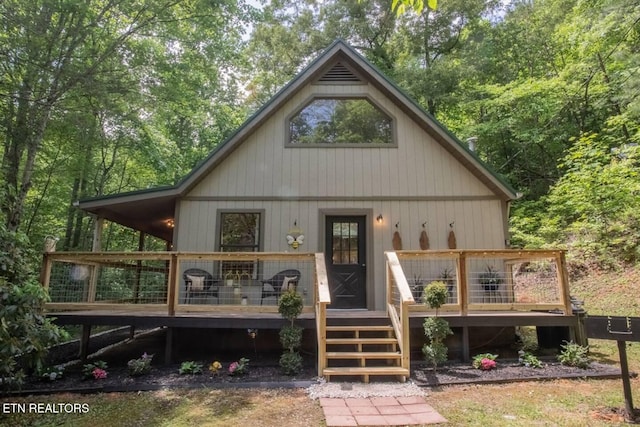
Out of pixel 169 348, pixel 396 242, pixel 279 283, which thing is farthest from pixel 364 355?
pixel 169 348

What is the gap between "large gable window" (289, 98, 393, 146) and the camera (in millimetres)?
8516

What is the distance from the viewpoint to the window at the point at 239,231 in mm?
8023

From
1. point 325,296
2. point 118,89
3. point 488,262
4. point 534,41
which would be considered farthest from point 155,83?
point 534,41

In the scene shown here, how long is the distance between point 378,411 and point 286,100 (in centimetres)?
637

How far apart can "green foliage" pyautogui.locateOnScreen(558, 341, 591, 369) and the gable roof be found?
316cm

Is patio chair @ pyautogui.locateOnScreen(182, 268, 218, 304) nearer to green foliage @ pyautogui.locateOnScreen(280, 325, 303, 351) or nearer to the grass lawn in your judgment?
green foliage @ pyautogui.locateOnScreen(280, 325, 303, 351)

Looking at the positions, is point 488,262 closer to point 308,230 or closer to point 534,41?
point 308,230

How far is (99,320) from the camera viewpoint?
246 inches

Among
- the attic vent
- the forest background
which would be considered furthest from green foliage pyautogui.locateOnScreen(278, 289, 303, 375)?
the attic vent

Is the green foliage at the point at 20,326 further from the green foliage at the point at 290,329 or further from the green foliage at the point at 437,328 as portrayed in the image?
the green foliage at the point at 437,328

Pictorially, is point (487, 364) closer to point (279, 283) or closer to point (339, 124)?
point (279, 283)

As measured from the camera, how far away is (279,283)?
25.1ft

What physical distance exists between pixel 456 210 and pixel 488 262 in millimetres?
1222

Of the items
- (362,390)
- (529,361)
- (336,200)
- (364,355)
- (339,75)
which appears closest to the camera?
(362,390)
